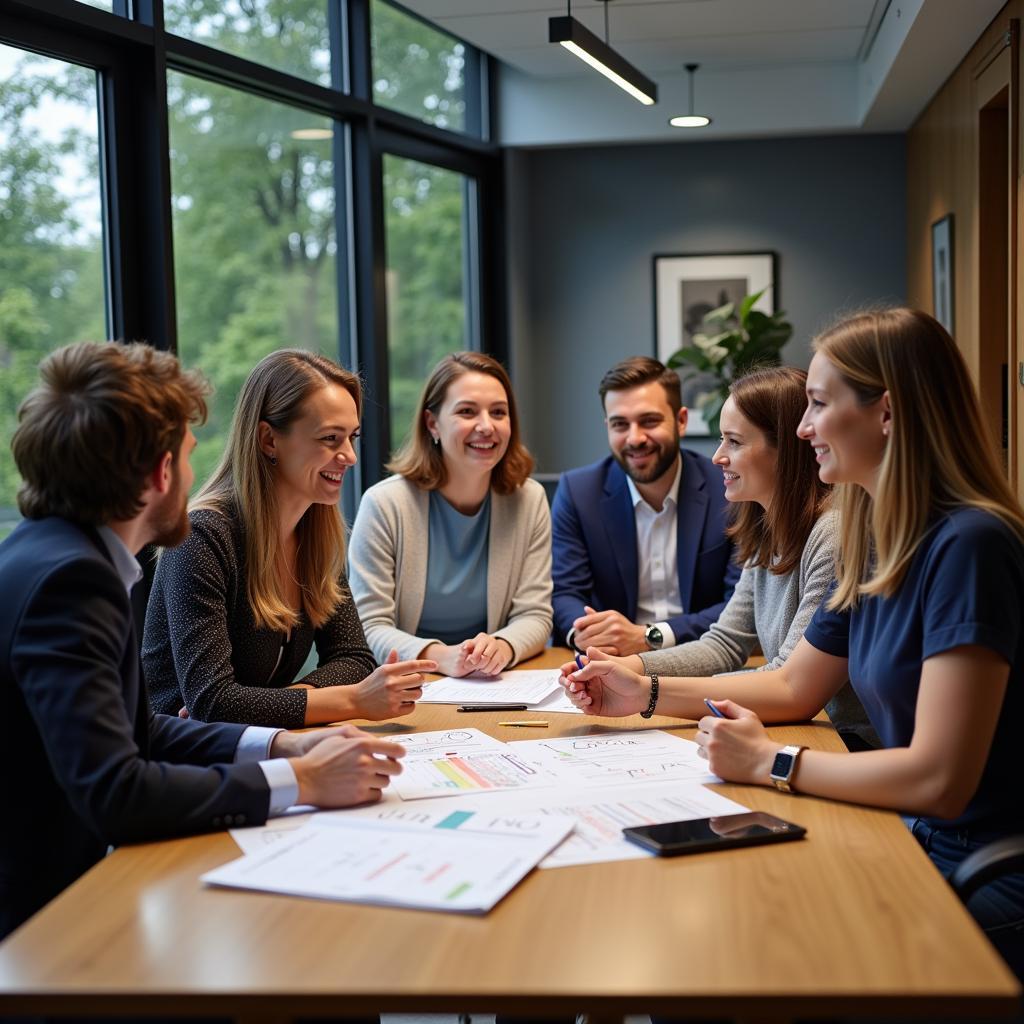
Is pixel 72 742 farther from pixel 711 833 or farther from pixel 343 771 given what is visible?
pixel 711 833

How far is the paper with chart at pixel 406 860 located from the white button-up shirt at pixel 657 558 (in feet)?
6.40

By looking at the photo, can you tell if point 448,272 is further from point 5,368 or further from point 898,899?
point 898,899

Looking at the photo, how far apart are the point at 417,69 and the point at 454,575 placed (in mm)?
3407

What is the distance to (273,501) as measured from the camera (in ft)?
8.04

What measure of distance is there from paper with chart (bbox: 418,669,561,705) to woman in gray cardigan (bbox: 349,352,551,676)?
34 cm

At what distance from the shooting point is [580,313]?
7258mm

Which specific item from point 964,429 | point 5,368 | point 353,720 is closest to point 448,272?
point 5,368

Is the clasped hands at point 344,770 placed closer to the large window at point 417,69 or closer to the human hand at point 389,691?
the human hand at point 389,691

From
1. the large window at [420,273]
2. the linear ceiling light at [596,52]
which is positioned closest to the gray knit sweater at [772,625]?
the linear ceiling light at [596,52]

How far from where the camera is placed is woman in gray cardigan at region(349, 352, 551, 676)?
3.21m

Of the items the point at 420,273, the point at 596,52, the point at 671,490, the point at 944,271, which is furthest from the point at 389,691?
the point at 944,271

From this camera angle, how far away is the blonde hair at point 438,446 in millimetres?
3336

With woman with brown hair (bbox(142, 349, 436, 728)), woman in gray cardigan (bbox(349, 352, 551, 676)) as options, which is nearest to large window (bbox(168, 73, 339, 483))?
woman in gray cardigan (bbox(349, 352, 551, 676))

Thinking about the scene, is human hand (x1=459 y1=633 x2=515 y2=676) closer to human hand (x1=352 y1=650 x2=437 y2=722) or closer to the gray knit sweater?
the gray knit sweater
